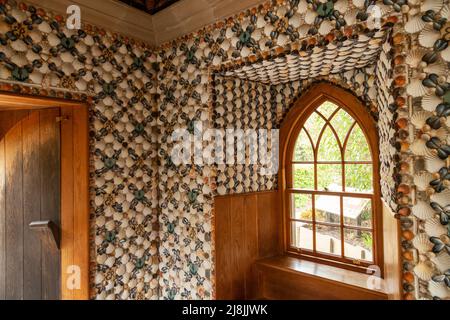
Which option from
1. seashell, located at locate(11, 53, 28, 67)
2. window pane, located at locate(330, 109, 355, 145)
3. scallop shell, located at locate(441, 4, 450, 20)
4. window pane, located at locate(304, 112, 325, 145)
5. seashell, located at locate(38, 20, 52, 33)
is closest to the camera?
scallop shell, located at locate(441, 4, 450, 20)

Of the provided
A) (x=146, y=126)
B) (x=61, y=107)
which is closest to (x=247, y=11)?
(x=146, y=126)

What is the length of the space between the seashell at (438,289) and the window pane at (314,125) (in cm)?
141

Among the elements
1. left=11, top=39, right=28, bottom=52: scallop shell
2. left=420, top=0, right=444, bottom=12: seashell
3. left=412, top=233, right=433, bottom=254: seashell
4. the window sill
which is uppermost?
left=11, top=39, right=28, bottom=52: scallop shell

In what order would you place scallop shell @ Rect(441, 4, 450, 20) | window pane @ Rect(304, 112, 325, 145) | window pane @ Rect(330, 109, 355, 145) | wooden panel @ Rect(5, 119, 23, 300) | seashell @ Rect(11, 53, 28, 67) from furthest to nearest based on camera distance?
window pane @ Rect(304, 112, 325, 145) → window pane @ Rect(330, 109, 355, 145) → wooden panel @ Rect(5, 119, 23, 300) → seashell @ Rect(11, 53, 28, 67) → scallop shell @ Rect(441, 4, 450, 20)

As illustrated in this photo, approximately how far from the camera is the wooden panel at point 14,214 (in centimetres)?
204

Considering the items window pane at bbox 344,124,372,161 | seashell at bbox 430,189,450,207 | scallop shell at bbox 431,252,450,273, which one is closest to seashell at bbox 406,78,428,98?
seashell at bbox 430,189,450,207

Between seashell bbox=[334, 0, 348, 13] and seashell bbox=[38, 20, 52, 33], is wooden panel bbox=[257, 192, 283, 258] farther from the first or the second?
seashell bbox=[38, 20, 52, 33]

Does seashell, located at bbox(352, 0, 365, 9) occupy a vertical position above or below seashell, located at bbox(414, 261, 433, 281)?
above

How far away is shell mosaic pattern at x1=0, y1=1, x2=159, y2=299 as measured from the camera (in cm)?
169

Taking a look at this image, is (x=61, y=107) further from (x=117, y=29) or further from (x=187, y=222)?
(x=187, y=222)

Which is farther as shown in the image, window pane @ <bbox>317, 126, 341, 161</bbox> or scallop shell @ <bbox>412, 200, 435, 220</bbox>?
window pane @ <bbox>317, 126, 341, 161</bbox>

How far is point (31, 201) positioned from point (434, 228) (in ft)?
7.84

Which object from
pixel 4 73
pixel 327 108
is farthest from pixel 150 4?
pixel 327 108

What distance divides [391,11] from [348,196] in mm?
1351
